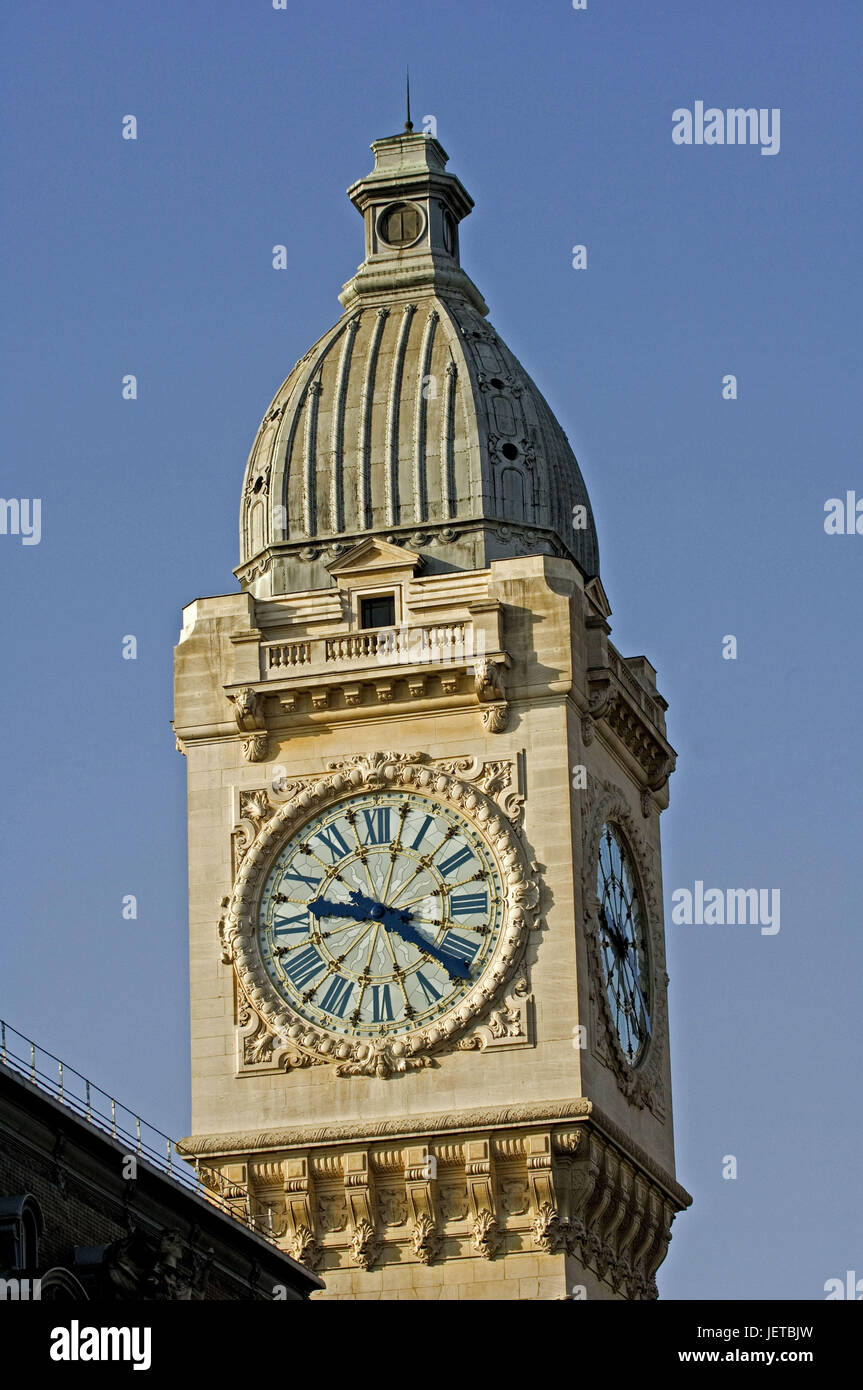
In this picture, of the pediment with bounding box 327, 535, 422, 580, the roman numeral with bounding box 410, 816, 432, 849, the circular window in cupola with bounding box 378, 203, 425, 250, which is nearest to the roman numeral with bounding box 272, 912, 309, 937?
the roman numeral with bounding box 410, 816, 432, 849

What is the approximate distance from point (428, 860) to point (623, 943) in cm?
500

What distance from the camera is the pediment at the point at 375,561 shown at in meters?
87.4

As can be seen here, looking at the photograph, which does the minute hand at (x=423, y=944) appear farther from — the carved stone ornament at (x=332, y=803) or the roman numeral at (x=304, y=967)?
the roman numeral at (x=304, y=967)

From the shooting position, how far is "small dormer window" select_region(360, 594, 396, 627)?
87.2m

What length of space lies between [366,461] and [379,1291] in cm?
1747

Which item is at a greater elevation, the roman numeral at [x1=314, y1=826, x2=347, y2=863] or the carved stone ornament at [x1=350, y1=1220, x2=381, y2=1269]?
the roman numeral at [x1=314, y1=826, x2=347, y2=863]

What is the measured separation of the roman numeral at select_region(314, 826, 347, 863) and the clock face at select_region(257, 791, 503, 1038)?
0.06 feet

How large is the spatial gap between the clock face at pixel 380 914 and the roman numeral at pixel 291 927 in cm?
2

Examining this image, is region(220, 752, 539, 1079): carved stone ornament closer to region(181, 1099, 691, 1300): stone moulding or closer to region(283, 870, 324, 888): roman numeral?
region(283, 870, 324, 888): roman numeral

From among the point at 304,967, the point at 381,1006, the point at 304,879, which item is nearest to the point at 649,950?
the point at 381,1006

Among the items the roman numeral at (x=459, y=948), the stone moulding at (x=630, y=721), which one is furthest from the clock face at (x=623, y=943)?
the roman numeral at (x=459, y=948)

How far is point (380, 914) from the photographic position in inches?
3327
